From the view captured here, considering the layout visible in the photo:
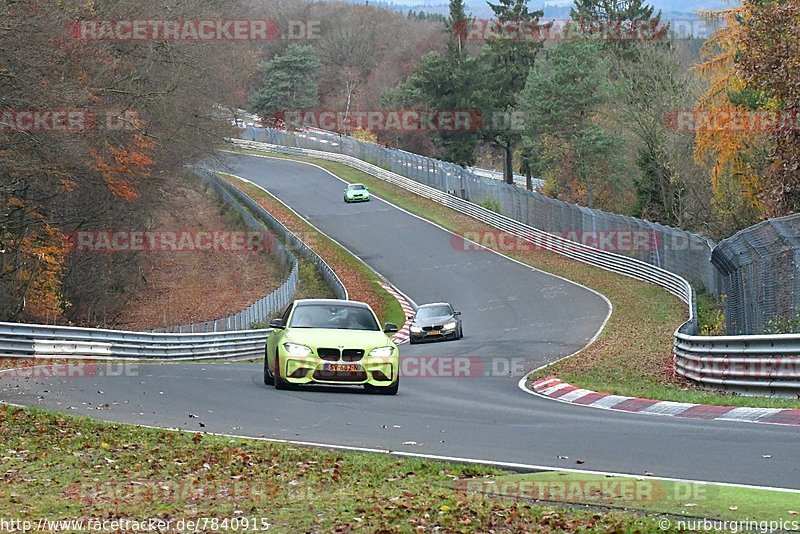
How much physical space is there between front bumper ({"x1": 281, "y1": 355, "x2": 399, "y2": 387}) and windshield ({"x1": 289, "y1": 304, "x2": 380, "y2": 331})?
0.83 m

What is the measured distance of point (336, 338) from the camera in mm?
17812

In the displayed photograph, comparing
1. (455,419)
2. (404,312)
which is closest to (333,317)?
(455,419)

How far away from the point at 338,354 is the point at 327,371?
11.9 inches

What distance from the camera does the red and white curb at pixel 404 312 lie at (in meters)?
40.0

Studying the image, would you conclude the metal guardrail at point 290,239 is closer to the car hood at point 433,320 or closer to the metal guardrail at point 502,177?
the car hood at point 433,320

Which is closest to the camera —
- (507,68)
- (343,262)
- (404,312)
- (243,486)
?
Result: (243,486)

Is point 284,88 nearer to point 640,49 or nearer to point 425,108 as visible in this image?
point 425,108

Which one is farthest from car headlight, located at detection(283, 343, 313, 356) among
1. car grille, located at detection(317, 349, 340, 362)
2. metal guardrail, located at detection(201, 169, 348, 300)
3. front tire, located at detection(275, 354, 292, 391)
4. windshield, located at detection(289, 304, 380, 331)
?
metal guardrail, located at detection(201, 169, 348, 300)

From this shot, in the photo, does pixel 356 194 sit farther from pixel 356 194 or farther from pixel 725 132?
pixel 725 132

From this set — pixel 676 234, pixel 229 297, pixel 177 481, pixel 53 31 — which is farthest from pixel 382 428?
pixel 229 297

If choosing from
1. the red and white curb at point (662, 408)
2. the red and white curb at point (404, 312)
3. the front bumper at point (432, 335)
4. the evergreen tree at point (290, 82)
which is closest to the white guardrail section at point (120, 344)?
the front bumper at point (432, 335)

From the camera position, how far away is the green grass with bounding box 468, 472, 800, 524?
7.83 m

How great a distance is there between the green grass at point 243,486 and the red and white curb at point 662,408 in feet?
17.2

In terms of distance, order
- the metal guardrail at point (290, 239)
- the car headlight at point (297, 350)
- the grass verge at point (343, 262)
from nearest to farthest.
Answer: the car headlight at point (297, 350), the grass verge at point (343, 262), the metal guardrail at point (290, 239)
